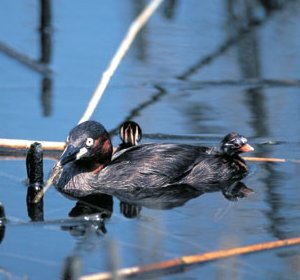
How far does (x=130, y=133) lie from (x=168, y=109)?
58.9 inches

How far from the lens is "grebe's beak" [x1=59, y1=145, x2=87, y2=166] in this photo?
994 cm

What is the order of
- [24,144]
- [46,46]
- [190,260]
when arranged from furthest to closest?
[46,46]
[24,144]
[190,260]

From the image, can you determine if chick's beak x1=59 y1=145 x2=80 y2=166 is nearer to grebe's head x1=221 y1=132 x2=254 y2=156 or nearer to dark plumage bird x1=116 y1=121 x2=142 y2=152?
dark plumage bird x1=116 y1=121 x2=142 y2=152

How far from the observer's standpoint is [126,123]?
10.4 m

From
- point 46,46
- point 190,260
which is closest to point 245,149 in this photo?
point 190,260

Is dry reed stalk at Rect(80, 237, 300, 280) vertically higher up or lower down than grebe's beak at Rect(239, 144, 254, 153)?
lower down

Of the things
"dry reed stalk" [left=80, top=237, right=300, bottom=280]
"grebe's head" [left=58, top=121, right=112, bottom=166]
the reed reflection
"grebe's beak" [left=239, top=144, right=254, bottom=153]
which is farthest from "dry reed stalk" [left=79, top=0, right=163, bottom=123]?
"dry reed stalk" [left=80, top=237, right=300, bottom=280]

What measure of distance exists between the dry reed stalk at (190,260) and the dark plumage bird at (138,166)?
2013 mm

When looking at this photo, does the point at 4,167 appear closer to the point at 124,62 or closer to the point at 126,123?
the point at 126,123

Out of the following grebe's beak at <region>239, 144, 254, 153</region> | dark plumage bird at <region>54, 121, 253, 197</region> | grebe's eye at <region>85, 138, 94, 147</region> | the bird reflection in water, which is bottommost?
the bird reflection in water

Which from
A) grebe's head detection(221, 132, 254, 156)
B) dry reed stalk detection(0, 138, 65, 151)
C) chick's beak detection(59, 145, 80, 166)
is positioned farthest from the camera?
dry reed stalk detection(0, 138, 65, 151)

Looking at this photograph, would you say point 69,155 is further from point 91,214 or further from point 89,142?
point 91,214

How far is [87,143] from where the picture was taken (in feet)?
33.2

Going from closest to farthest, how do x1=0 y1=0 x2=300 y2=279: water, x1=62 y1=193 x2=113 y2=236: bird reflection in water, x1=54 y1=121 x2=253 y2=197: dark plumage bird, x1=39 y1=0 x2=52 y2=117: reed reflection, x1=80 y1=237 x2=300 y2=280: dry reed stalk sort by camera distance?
x1=80 y1=237 x2=300 y2=280: dry reed stalk, x1=0 y1=0 x2=300 y2=279: water, x1=62 y1=193 x2=113 y2=236: bird reflection in water, x1=54 y1=121 x2=253 y2=197: dark plumage bird, x1=39 y1=0 x2=52 y2=117: reed reflection
